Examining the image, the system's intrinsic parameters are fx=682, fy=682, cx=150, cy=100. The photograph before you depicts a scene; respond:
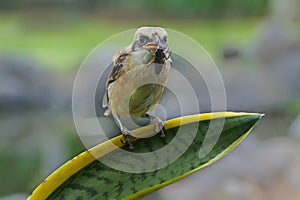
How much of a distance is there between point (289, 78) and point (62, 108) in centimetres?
102

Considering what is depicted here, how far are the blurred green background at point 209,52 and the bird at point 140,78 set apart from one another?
4.16 feet

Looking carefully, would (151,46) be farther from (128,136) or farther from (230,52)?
(230,52)

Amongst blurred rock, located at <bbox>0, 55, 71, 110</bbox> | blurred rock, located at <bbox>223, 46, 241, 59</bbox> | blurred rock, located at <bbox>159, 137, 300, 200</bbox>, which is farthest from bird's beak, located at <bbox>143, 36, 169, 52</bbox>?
blurred rock, located at <bbox>223, 46, 241, 59</bbox>

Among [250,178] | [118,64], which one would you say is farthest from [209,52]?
[118,64]

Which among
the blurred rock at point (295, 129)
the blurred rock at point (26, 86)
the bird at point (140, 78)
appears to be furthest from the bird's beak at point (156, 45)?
the blurred rock at point (26, 86)

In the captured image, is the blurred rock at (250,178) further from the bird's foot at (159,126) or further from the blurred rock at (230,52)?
the blurred rock at (230,52)

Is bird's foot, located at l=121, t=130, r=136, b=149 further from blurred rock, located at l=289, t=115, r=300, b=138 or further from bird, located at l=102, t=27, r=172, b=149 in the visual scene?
blurred rock, located at l=289, t=115, r=300, b=138

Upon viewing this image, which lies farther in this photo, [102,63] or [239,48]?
[239,48]

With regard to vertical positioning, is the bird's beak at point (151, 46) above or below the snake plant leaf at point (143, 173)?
above

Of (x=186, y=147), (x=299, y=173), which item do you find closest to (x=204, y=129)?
(x=186, y=147)

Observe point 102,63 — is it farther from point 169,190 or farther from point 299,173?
point 299,173

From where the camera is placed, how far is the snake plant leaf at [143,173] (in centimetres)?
30

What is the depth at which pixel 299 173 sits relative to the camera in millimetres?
1691

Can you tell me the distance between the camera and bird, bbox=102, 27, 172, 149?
29 cm
